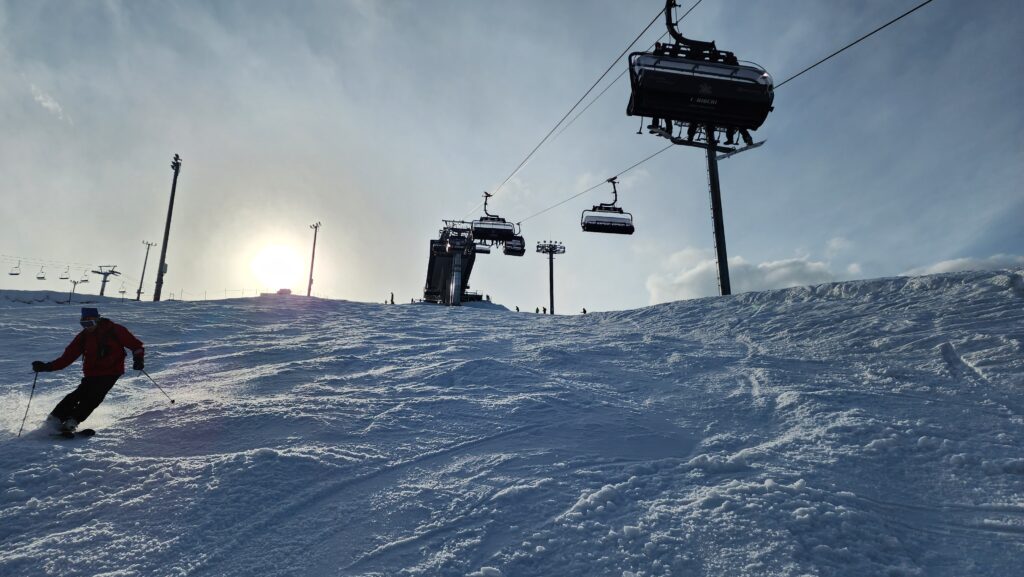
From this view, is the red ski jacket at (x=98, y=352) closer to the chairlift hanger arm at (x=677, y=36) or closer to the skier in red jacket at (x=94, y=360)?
the skier in red jacket at (x=94, y=360)

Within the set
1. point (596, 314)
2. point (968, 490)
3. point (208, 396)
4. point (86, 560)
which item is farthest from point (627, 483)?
point (596, 314)

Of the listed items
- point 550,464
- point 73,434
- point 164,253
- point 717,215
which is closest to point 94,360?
point 73,434

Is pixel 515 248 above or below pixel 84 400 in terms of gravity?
above

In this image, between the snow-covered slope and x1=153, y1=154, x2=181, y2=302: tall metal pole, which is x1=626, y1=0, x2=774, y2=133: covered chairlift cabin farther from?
x1=153, y1=154, x2=181, y2=302: tall metal pole

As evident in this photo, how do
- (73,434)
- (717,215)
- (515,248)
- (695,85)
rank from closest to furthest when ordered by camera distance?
(73,434)
(695,85)
(717,215)
(515,248)

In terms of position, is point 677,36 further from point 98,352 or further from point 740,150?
point 98,352

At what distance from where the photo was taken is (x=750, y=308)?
13.0 meters

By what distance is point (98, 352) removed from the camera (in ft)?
18.3

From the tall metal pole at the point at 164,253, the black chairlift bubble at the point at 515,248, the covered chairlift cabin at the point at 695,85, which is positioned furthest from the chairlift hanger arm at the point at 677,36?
the tall metal pole at the point at 164,253

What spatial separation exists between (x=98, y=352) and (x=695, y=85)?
1735cm

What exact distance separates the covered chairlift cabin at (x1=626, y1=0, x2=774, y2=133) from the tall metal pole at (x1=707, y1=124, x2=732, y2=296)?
2403mm

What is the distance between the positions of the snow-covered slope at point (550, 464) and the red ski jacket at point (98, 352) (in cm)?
59

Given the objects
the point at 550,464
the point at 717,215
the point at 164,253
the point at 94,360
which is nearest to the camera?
the point at 550,464

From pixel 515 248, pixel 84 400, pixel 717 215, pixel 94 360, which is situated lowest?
pixel 84 400
